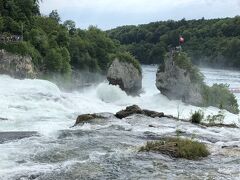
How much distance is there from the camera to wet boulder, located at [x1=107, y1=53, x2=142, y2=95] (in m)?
59.7

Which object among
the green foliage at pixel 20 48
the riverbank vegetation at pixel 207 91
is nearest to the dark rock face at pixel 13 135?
the riverbank vegetation at pixel 207 91

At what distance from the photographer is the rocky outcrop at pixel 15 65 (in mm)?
51500

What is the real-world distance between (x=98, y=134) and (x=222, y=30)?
139 m

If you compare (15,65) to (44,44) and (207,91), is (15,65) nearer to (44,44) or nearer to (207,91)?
(44,44)

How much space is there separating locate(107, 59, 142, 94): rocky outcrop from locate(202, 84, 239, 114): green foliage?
10781 millimetres

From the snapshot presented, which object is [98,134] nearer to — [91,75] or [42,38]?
[42,38]

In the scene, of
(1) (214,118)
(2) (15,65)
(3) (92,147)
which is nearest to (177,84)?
(2) (15,65)

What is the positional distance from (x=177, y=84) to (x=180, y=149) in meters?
34.5

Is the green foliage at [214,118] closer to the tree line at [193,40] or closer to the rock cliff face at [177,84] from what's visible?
the rock cliff face at [177,84]

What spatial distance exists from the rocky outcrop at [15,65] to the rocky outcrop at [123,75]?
9807 mm

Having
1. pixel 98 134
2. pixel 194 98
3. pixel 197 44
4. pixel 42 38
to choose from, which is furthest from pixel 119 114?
pixel 197 44

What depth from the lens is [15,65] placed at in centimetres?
5228

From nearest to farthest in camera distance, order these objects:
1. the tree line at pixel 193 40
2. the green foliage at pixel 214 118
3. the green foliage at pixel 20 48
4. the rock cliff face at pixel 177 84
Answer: the green foliage at pixel 214 118 → the rock cliff face at pixel 177 84 → the green foliage at pixel 20 48 → the tree line at pixel 193 40

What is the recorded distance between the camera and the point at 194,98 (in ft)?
169
